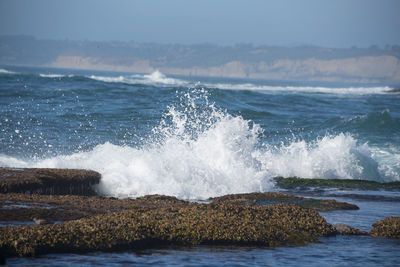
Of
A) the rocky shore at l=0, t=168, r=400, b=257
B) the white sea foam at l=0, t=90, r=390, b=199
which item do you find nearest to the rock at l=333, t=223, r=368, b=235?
the rocky shore at l=0, t=168, r=400, b=257

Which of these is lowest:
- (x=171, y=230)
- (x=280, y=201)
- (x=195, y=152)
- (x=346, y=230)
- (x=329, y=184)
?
(x=329, y=184)

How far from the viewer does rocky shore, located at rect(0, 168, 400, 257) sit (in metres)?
6.25

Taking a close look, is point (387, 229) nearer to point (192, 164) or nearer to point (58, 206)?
point (58, 206)

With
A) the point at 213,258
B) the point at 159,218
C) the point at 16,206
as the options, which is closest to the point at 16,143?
the point at 16,206

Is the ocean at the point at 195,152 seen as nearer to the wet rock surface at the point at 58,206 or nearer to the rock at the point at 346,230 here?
the rock at the point at 346,230

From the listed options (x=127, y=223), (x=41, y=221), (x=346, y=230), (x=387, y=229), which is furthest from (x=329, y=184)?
(x=41, y=221)

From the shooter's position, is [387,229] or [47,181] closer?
[387,229]

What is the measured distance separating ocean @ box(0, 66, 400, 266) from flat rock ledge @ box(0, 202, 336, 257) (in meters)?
0.20

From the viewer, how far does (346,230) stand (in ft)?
26.6

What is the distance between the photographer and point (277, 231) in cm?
752

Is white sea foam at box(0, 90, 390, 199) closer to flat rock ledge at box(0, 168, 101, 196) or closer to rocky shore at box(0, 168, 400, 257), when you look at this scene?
flat rock ledge at box(0, 168, 101, 196)

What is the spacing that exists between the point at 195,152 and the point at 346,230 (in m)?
A: 5.90

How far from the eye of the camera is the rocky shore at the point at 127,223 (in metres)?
6.25

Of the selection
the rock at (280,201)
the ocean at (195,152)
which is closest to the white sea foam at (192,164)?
the ocean at (195,152)
